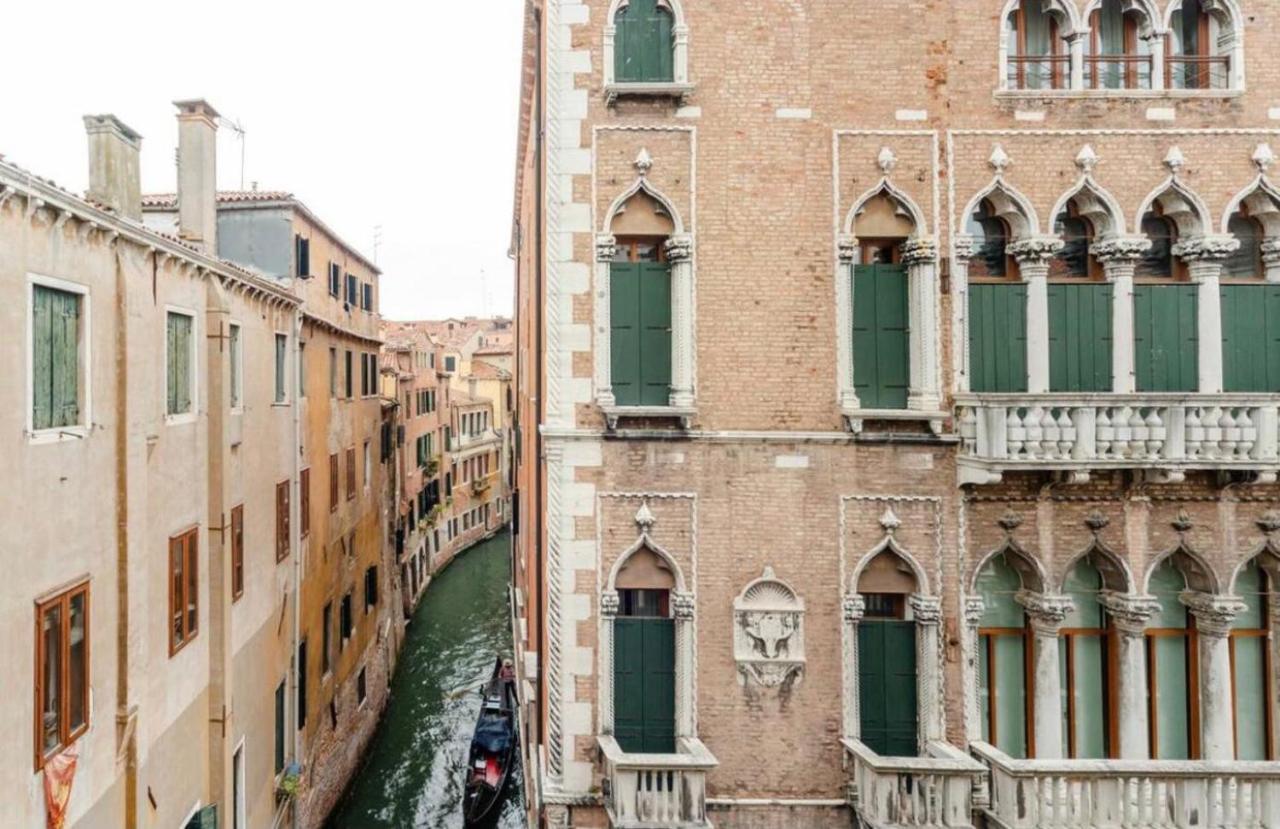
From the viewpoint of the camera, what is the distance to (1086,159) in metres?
9.15

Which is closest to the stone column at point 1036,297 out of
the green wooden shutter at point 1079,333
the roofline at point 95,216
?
the green wooden shutter at point 1079,333

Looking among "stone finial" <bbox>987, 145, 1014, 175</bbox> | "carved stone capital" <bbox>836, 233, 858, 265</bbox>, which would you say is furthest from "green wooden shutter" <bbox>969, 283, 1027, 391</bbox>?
"carved stone capital" <bbox>836, 233, 858, 265</bbox>

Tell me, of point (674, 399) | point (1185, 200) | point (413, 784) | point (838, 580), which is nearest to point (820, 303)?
point (674, 399)

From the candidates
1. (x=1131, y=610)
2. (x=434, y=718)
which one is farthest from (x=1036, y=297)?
(x=434, y=718)

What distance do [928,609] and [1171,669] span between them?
10.7 feet

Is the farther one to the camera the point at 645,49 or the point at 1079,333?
the point at 1079,333

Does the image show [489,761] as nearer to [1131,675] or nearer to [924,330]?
[1131,675]

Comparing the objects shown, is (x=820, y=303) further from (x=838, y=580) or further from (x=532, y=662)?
(x=532, y=662)

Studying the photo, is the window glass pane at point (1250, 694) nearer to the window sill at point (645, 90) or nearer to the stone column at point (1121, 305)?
the stone column at point (1121, 305)

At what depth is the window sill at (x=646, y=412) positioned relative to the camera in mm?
8906

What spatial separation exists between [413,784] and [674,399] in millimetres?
16445

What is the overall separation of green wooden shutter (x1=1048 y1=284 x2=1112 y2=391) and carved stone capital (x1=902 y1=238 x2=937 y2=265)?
164cm

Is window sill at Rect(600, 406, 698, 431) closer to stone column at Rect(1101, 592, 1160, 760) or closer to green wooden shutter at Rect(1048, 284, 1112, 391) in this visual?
green wooden shutter at Rect(1048, 284, 1112, 391)

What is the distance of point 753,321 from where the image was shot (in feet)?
30.0
